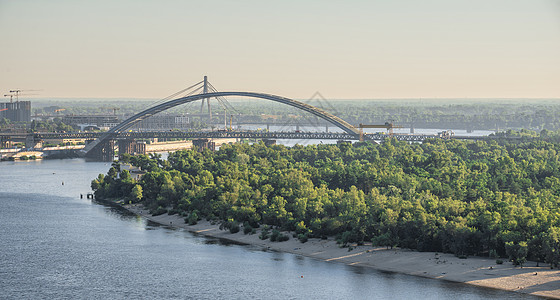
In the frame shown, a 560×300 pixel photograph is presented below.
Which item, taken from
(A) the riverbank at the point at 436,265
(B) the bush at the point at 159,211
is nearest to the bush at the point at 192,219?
(B) the bush at the point at 159,211

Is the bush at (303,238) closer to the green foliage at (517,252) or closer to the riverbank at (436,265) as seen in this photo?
the riverbank at (436,265)

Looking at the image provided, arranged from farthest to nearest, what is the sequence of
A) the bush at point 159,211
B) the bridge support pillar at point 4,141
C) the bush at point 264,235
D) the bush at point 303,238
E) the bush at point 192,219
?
the bridge support pillar at point 4,141 < the bush at point 159,211 < the bush at point 192,219 < the bush at point 264,235 < the bush at point 303,238

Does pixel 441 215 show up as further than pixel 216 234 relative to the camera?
No

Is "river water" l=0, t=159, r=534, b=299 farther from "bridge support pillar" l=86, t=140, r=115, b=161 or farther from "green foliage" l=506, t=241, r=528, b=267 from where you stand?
"bridge support pillar" l=86, t=140, r=115, b=161

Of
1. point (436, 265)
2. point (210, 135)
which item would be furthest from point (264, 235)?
point (210, 135)

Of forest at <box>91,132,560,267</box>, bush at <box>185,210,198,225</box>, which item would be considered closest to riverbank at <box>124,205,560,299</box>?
forest at <box>91,132,560,267</box>

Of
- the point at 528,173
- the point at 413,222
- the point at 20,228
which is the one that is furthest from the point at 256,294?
the point at 528,173

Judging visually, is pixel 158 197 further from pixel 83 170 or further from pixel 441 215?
pixel 83 170
